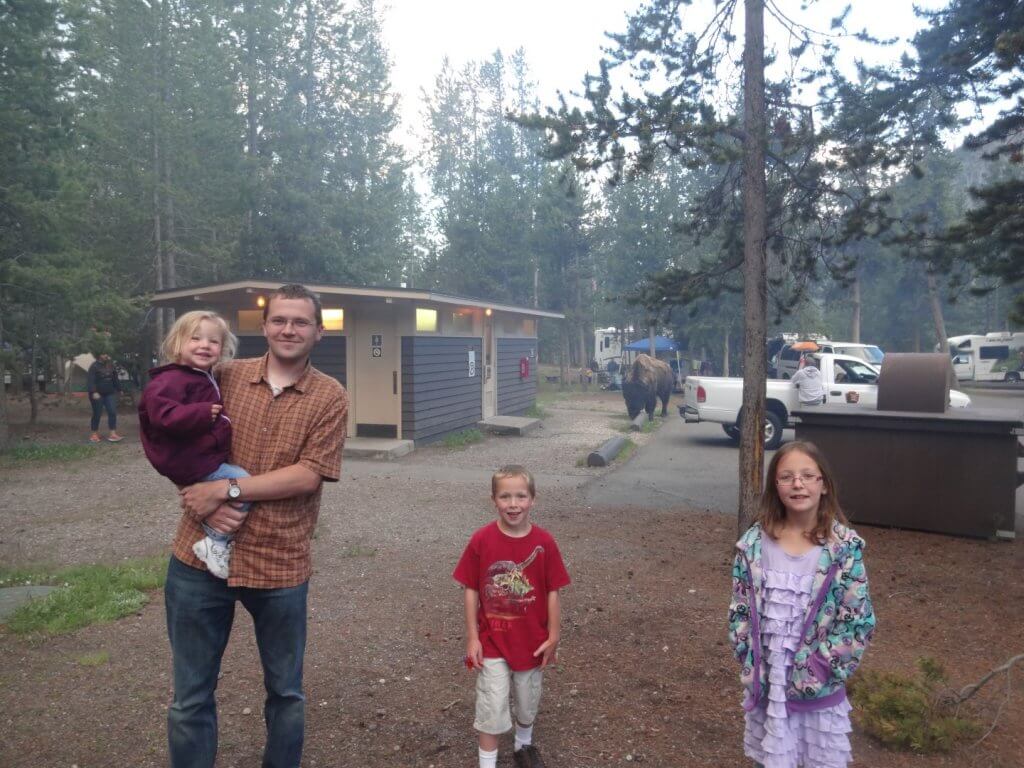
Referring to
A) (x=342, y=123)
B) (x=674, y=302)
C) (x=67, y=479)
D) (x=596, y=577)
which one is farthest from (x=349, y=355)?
(x=342, y=123)

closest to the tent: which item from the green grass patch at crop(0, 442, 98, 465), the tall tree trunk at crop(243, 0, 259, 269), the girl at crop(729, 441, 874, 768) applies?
the tall tree trunk at crop(243, 0, 259, 269)

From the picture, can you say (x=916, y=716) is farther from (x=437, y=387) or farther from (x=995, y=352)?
(x=995, y=352)

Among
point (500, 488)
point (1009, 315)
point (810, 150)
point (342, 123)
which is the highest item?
point (342, 123)

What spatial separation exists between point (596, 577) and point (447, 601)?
1319 millimetres

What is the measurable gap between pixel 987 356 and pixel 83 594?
130ft

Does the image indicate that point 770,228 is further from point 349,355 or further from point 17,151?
point 17,151

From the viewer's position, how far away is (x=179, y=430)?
8.04ft

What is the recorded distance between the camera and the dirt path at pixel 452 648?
3484 millimetres

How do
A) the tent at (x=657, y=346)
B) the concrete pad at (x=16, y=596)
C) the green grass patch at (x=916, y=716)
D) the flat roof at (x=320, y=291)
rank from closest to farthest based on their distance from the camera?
the green grass patch at (x=916, y=716), the concrete pad at (x=16, y=596), the flat roof at (x=320, y=291), the tent at (x=657, y=346)

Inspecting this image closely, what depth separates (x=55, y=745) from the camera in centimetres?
346

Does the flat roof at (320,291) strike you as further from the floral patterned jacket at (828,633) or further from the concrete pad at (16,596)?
the floral patterned jacket at (828,633)

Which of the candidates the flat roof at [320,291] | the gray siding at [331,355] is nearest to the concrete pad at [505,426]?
the flat roof at [320,291]

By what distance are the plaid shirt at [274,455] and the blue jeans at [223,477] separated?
28 mm

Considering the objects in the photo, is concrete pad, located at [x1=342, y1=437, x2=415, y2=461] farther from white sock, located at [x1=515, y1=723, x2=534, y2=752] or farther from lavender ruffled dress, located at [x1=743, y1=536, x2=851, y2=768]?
lavender ruffled dress, located at [x1=743, y1=536, x2=851, y2=768]
